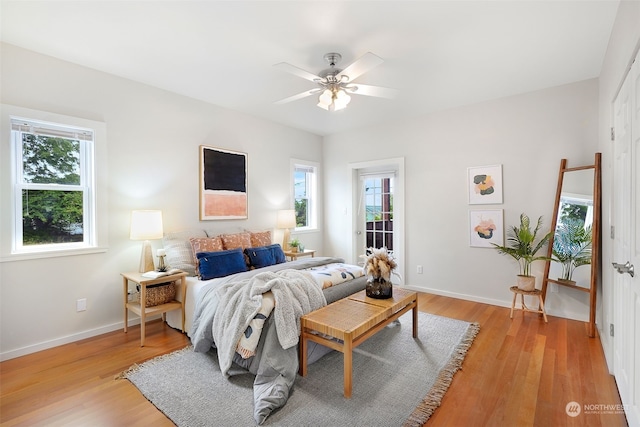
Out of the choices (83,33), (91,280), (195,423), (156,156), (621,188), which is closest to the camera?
(195,423)

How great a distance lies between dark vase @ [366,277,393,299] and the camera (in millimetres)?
2732

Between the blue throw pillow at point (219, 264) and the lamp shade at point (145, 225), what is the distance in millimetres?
498

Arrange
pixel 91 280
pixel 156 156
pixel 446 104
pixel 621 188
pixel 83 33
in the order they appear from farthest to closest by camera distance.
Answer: pixel 446 104 → pixel 156 156 → pixel 91 280 → pixel 83 33 → pixel 621 188

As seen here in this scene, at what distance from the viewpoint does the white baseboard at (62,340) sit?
8.52ft

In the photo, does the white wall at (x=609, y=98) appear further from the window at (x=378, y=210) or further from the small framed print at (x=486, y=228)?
the window at (x=378, y=210)

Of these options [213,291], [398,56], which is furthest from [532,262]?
[213,291]

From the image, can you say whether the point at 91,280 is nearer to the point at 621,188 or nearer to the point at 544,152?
the point at 621,188

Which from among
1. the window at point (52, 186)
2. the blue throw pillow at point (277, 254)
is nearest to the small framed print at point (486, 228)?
the blue throw pillow at point (277, 254)

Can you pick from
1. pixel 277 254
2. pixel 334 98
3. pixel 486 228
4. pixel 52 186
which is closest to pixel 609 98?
pixel 486 228

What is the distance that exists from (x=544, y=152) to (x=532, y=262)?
1.35 m

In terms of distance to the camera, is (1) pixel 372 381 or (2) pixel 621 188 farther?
(1) pixel 372 381

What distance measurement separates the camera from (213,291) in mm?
2672

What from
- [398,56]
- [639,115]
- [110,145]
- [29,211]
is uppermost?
[398,56]

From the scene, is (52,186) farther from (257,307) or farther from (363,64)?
(363,64)
